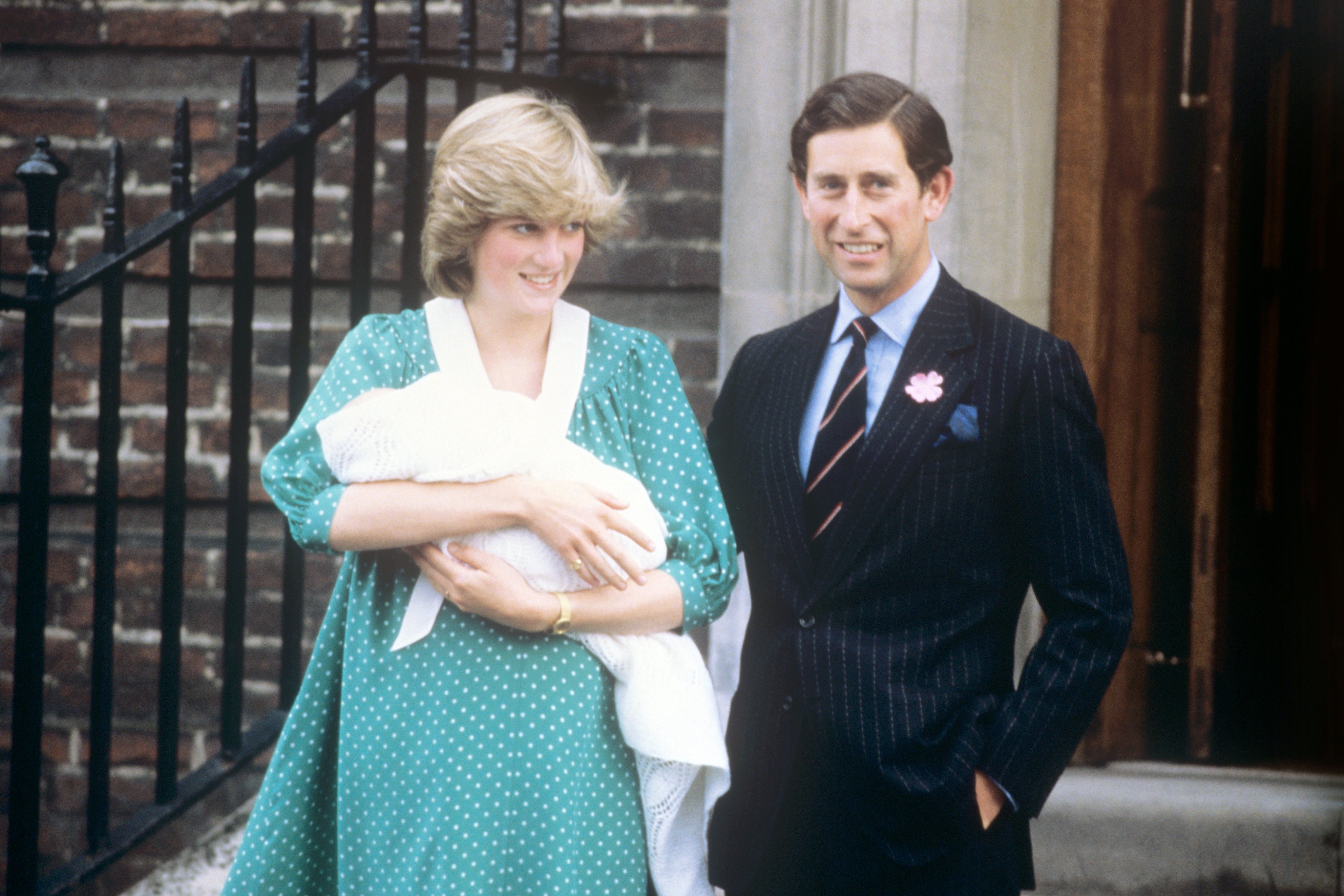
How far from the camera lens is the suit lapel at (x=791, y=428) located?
188 centimetres

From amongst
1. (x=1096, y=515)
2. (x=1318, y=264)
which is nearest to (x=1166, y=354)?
(x=1318, y=264)

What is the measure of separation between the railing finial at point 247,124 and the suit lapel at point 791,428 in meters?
1.29

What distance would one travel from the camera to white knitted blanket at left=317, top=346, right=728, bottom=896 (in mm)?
1733

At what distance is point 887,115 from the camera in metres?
1.81

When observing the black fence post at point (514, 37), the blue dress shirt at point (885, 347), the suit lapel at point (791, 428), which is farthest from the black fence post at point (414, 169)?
the blue dress shirt at point (885, 347)

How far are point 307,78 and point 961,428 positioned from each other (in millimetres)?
1664

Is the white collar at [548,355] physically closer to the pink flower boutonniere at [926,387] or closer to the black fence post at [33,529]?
the pink flower boutonniere at [926,387]

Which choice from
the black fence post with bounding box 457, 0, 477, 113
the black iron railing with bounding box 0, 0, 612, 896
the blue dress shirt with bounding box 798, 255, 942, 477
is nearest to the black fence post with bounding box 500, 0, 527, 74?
the black iron railing with bounding box 0, 0, 612, 896

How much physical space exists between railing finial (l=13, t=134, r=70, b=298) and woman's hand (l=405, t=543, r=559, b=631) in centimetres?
126

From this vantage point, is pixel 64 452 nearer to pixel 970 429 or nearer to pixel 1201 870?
pixel 970 429

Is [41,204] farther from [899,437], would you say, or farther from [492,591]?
[899,437]

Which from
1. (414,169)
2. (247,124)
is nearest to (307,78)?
(247,124)

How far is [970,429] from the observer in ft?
5.95

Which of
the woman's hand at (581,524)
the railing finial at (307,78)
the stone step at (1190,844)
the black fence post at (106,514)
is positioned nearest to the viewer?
the woman's hand at (581,524)
